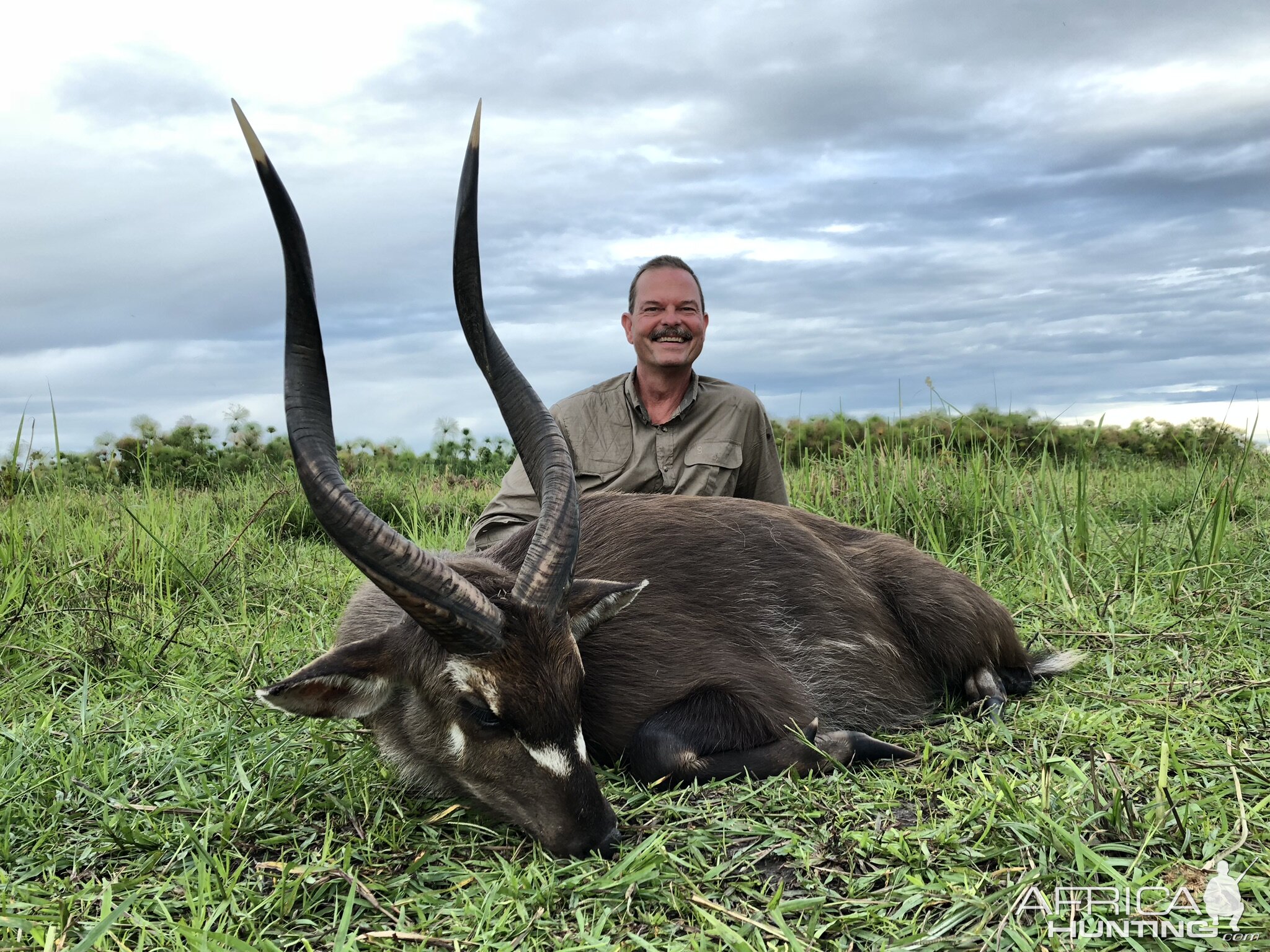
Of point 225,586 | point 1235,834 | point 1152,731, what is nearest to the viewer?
point 1235,834

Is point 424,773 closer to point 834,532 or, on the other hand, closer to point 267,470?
point 834,532

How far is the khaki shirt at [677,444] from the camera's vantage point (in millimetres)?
6023

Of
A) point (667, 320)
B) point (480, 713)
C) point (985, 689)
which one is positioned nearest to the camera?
point (480, 713)

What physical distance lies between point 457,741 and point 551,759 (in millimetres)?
335

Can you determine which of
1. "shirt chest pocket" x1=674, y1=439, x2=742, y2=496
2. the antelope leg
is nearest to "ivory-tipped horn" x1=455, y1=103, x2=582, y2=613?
the antelope leg

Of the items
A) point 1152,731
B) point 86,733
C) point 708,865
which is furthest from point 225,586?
point 1152,731

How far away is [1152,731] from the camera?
3359 millimetres

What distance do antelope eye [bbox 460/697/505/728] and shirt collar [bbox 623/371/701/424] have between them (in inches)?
136

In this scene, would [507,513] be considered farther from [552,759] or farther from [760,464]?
[552,759]

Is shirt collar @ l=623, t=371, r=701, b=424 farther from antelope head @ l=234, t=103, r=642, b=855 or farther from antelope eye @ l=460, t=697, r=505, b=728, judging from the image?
antelope eye @ l=460, t=697, r=505, b=728

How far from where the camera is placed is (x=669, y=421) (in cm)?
616

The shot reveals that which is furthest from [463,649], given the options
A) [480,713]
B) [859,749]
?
[859,749]

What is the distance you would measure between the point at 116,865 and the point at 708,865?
172cm

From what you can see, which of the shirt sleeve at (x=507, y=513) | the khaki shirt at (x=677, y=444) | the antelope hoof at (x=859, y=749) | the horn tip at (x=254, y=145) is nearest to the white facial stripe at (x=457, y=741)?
the antelope hoof at (x=859, y=749)
